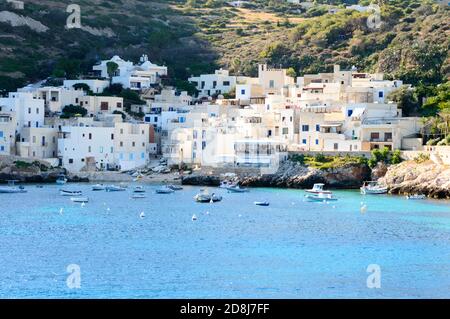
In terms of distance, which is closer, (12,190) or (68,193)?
(68,193)

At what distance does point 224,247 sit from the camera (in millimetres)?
29766

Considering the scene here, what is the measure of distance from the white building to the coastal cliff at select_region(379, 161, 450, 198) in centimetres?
2440

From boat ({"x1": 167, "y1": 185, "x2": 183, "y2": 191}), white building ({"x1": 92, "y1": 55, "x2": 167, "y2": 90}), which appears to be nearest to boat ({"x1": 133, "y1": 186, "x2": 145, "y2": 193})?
boat ({"x1": 167, "y1": 185, "x2": 183, "y2": 191})

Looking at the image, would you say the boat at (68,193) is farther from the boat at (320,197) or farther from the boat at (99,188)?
the boat at (320,197)

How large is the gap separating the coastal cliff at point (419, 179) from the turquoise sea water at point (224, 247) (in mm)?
1929

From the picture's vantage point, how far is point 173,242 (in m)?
31.1

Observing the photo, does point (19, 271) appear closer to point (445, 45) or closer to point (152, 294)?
point (152, 294)

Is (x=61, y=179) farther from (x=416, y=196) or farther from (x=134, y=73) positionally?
(x=416, y=196)

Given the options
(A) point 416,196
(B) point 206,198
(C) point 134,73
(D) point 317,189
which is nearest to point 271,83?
(C) point 134,73

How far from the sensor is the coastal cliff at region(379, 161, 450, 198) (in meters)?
47.4

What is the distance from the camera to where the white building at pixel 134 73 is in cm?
7044

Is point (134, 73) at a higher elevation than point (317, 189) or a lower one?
higher

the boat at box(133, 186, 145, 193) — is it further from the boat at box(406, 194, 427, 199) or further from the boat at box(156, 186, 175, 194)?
the boat at box(406, 194, 427, 199)

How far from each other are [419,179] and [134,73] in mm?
28259
